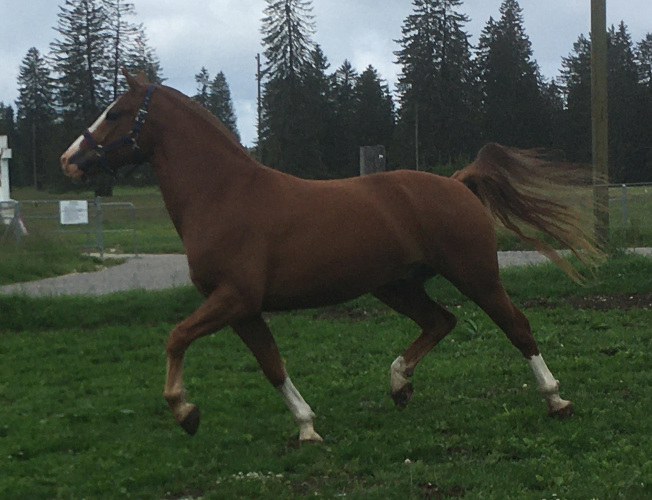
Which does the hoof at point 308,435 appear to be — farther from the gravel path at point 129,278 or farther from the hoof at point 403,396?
the gravel path at point 129,278

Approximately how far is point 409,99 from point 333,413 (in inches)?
1964

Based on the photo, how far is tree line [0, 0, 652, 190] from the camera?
2015 inches

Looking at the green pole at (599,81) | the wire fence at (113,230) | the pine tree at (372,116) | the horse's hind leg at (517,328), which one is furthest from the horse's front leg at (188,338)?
the pine tree at (372,116)

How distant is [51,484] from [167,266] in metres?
13.3

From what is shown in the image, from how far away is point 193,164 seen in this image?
5.20 meters

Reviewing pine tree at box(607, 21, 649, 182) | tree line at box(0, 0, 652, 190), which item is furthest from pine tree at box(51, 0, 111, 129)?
pine tree at box(607, 21, 649, 182)

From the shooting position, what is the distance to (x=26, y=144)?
78188 millimetres


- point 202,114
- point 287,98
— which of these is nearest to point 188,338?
point 202,114

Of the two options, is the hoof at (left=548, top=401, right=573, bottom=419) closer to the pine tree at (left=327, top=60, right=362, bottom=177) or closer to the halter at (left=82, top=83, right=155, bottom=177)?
the halter at (left=82, top=83, right=155, bottom=177)

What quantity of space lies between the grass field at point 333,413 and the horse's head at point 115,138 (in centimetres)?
189

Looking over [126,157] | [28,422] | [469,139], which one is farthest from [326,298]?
[469,139]

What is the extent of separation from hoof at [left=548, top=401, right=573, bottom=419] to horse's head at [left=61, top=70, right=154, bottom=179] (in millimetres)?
3285

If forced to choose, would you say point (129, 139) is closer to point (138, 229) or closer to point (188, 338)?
point (188, 338)

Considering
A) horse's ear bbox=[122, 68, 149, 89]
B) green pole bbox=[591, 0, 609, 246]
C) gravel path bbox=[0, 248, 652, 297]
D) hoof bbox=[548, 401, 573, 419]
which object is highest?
green pole bbox=[591, 0, 609, 246]
